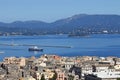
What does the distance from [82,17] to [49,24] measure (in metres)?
13.1

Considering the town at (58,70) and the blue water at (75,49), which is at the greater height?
the town at (58,70)

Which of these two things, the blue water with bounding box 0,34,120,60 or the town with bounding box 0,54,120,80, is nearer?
the town with bounding box 0,54,120,80

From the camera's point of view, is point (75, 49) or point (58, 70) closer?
point (58, 70)

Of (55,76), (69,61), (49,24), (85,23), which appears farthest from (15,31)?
(55,76)

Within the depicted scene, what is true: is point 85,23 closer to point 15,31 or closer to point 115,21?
point 115,21

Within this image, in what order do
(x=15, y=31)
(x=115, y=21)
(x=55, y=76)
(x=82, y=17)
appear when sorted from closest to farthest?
(x=55, y=76) < (x=15, y=31) < (x=115, y=21) < (x=82, y=17)

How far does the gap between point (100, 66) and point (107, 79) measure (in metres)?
7.08

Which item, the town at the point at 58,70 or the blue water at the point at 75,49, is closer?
the town at the point at 58,70

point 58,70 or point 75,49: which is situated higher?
point 58,70

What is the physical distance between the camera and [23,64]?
34.6m

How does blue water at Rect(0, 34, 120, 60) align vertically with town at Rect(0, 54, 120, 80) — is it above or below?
below

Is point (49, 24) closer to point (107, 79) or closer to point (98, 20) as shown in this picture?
point (98, 20)

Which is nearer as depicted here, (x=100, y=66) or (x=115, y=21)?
(x=100, y=66)

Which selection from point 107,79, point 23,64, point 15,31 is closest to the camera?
point 107,79
